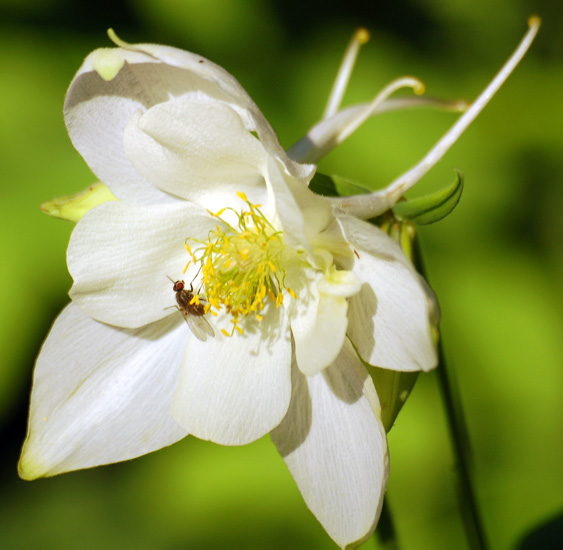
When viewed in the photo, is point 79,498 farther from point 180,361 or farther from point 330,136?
point 330,136

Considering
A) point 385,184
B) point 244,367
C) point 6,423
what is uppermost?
point 244,367

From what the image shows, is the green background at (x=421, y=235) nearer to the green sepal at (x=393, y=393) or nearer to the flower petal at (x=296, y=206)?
the green sepal at (x=393, y=393)

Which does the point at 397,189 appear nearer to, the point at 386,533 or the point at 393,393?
the point at 393,393

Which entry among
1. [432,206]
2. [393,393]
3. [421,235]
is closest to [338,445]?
[393,393]

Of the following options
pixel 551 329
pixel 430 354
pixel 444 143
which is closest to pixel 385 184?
pixel 551 329

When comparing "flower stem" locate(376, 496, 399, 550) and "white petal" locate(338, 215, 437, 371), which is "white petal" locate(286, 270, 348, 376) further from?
"flower stem" locate(376, 496, 399, 550)

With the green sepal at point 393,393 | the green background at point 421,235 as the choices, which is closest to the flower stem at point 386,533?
the green sepal at point 393,393

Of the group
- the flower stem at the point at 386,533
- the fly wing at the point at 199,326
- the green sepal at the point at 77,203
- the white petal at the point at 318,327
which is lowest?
the flower stem at the point at 386,533
